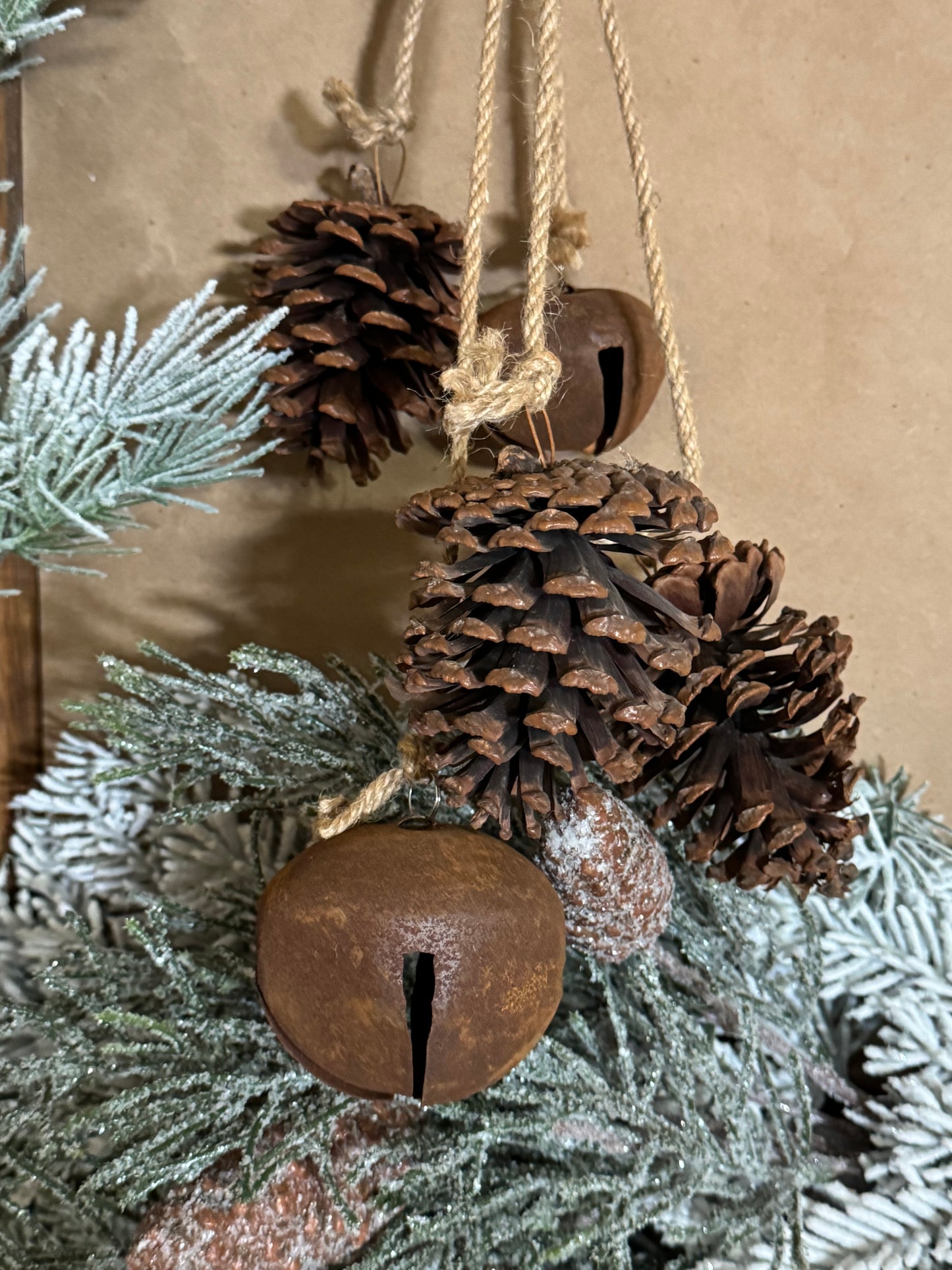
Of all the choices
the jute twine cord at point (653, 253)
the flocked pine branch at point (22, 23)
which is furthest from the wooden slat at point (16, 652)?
the jute twine cord at point (653, 253)

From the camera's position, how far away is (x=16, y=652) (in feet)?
2.51

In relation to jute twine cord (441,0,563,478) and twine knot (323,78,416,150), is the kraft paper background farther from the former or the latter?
jute twine cord (441,0,563,478)

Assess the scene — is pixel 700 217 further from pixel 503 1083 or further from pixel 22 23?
pixel 503 1083

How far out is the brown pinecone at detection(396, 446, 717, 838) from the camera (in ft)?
1.35

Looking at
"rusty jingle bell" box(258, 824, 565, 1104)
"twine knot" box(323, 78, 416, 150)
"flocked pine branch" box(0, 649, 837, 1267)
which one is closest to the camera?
"rusty jingle bell" box(258, 824, 565, 1104)

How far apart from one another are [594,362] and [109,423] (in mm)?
341

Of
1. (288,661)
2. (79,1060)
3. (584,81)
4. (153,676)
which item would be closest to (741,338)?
(584,81)

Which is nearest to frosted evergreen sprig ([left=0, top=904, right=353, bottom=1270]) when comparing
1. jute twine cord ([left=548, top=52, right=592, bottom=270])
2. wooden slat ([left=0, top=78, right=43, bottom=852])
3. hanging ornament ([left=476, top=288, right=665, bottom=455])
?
wooden slat ([left=0, top=78, right=43, bottom=852])

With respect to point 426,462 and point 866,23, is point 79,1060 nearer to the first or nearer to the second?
point 426,462

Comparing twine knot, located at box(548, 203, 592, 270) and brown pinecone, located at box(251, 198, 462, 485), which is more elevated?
twine knot, located at box(548, 203, 592, 270)

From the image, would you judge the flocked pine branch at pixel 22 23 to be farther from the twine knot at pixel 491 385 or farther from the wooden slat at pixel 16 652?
the twine knot at pixel 491 385

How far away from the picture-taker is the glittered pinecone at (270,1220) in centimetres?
47

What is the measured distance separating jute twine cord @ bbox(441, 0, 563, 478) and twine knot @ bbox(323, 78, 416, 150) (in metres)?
0.12

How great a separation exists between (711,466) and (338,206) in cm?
35
